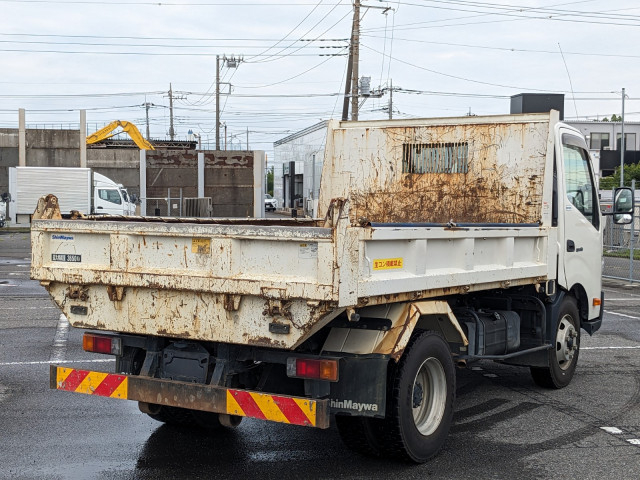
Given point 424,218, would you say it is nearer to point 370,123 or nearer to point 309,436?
point 370,123

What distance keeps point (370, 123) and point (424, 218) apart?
3.99ft

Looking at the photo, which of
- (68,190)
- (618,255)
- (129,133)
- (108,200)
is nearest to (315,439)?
(618,255)

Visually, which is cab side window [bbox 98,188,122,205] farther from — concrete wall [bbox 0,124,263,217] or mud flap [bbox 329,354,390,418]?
mud flap [bbox 329,354,390,418]

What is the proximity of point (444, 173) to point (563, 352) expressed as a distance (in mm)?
2223

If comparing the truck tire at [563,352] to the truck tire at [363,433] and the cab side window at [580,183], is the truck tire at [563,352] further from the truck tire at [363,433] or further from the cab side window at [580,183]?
the truck tire at [363,433]

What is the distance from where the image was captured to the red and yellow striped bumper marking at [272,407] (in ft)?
17.2

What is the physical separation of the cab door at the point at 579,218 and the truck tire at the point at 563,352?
0.28 meters

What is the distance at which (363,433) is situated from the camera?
593 cm

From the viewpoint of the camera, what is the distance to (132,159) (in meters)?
54.4

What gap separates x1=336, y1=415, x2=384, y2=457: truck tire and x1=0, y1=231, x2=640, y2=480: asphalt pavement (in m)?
0.14

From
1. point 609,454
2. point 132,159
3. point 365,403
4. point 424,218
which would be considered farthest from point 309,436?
point 132,159

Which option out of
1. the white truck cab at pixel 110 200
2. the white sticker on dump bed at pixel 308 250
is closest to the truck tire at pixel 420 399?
the white sticker on dump bed at pixel 308 250

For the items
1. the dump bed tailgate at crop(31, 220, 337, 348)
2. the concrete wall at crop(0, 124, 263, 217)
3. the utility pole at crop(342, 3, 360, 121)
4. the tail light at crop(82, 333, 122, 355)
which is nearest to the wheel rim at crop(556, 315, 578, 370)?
the dump bed tailgate at crop(31, 220, 337, 348)

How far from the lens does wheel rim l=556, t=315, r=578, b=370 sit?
339 inches
